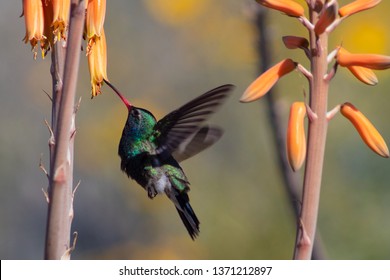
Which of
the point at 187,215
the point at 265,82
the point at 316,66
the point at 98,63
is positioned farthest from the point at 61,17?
the point at 187,215

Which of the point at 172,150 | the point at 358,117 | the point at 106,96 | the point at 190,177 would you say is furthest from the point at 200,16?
the point at 358,117

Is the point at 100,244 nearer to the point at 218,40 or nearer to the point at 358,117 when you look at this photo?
the point at 218,40

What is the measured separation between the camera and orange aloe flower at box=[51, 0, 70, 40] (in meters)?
2.06

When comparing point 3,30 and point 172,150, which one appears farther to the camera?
point 3,30

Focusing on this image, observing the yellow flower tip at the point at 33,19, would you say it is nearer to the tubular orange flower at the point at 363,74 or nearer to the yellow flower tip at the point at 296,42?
the yellow flower tip at the point at 296,42

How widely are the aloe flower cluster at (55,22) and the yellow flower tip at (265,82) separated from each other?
1.66 ft

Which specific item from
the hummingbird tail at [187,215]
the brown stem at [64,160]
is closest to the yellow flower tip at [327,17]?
the brown stem at [64,160]

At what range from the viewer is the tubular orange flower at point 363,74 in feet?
6.56

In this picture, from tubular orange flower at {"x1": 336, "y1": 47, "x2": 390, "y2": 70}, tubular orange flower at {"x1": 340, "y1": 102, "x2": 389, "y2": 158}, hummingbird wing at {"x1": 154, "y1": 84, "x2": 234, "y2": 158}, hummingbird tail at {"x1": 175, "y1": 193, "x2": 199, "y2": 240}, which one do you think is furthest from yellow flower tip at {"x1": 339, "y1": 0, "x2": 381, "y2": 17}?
hummingbird tail at {"x1": 175, "y1": 193, "x2": 199, "y2": 240}

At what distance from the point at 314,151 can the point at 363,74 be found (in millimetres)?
373

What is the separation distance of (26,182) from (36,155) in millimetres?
753

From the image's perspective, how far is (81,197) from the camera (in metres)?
6.32

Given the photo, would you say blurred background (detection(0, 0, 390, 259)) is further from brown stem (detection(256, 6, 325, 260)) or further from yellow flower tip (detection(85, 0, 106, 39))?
yellow flower tip (detection(85, 0, 106, 39))

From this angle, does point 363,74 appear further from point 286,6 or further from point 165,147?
point 165,147
